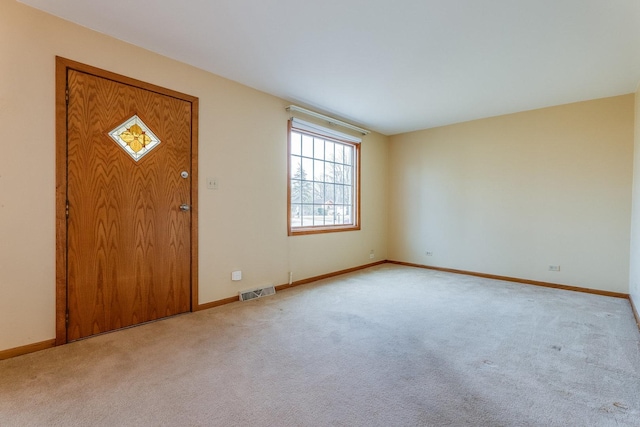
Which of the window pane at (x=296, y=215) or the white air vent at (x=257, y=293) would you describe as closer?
the white air vent at (x=257, y=293)

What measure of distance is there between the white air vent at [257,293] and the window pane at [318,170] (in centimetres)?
179

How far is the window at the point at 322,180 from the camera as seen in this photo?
14.1 ft

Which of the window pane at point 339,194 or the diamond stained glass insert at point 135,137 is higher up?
the diamond stained glass insert at point 135,137

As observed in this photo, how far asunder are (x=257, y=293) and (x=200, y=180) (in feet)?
4.89

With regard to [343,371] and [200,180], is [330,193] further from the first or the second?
[343,371]

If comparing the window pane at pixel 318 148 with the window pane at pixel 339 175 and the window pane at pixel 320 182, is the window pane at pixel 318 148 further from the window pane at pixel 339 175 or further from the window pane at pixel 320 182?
the window pane at pixel 339 175

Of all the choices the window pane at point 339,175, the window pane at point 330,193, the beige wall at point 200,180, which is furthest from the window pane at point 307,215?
the window pane at point 339,175

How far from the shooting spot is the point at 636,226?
10.8ft

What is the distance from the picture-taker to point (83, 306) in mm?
2445

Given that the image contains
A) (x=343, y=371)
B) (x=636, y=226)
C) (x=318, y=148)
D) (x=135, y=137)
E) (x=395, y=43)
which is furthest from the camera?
(x=318, y=148)

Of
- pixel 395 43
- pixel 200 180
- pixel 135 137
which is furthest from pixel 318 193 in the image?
pixel 135 137

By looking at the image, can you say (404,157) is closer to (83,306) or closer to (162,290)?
(162,290)

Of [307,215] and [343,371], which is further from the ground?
[307,215]

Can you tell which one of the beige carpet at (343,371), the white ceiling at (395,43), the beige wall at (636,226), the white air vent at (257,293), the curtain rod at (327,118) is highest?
the white ceiling at (395,43)
